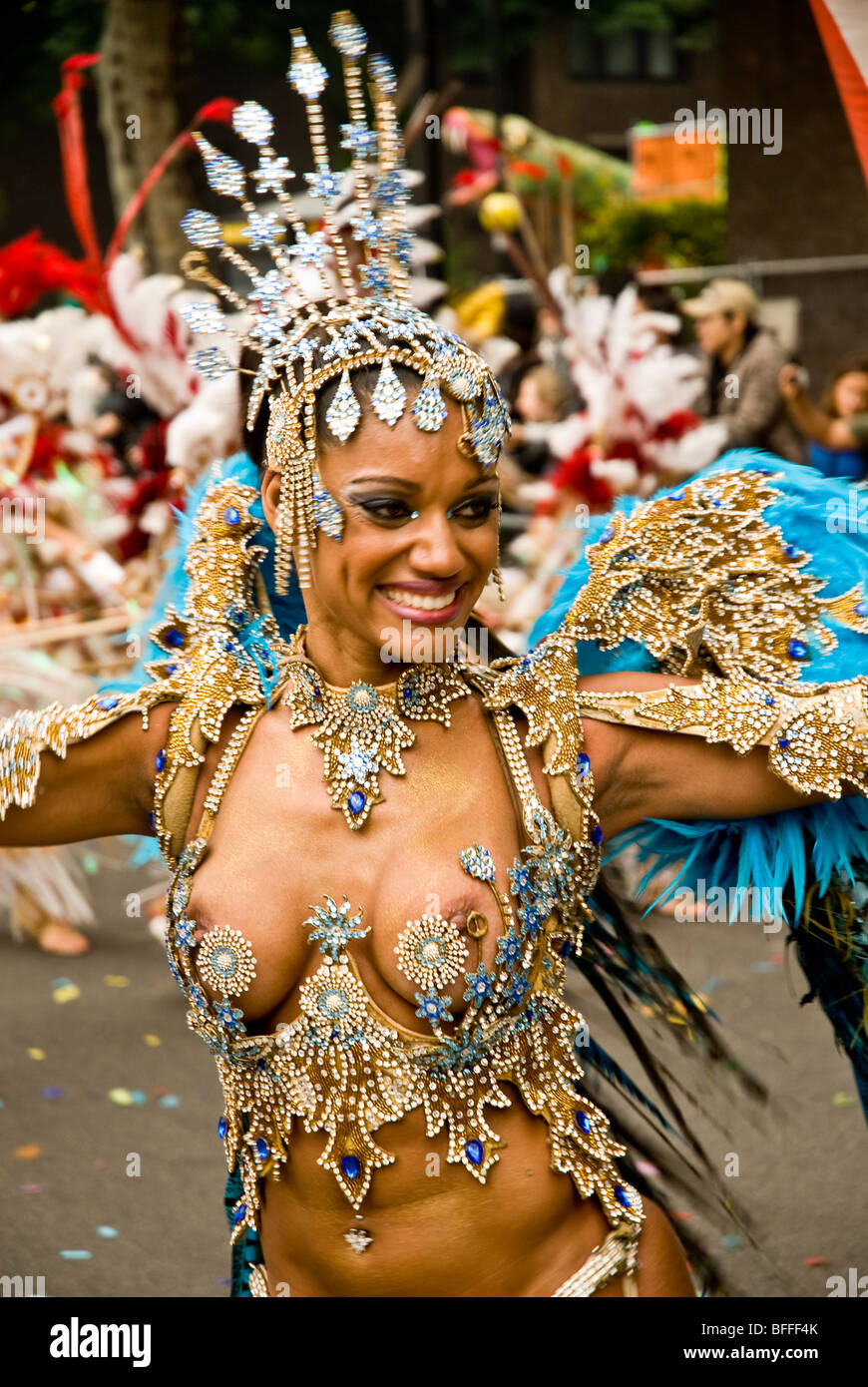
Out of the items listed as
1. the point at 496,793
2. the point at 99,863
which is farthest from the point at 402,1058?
the point at 99,863

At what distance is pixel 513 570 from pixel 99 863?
109 inches

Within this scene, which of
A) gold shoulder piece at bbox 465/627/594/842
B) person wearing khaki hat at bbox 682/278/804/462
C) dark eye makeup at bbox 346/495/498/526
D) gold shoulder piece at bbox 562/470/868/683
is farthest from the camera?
person wearing khaki hat at bbox 682/278/804/462

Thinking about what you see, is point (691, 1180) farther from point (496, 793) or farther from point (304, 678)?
point (304, 678)

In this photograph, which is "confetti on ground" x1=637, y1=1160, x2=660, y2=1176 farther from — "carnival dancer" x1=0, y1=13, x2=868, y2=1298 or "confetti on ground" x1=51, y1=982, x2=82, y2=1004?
"confetti on ground" x1=51, y1=982, x2=82, y2=1004

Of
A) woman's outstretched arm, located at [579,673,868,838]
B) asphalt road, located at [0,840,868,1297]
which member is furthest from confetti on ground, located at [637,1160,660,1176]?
woman's outstretched arm, located at [579,673,868,838]

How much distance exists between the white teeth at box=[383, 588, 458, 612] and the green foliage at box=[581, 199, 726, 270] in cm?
1681

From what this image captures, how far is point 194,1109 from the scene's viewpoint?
14.9ft

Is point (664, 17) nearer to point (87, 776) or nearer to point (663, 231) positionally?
point (663, 231)

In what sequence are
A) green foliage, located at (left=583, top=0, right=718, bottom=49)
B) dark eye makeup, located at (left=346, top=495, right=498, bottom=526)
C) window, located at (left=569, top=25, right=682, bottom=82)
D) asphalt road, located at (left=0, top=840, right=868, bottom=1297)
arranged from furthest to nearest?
window, located at (left=569, top=25, right=682, bottom=82) < green foliage, located at (left=583, top=0, right=718, bottom=49) < asphalt road, located at (left=0, top=840, right=868, bottom=1297) < dark eye makeup, located at (left=346, top=495, right=498, bottom=526)

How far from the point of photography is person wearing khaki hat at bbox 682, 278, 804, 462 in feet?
23.7

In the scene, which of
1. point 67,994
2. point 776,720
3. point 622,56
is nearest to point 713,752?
point 776,720

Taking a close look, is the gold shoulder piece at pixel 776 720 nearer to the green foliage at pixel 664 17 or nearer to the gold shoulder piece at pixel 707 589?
the gold shoulder piece at pixel 707 589

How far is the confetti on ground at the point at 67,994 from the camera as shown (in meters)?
5.27

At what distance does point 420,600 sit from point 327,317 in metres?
0.39
